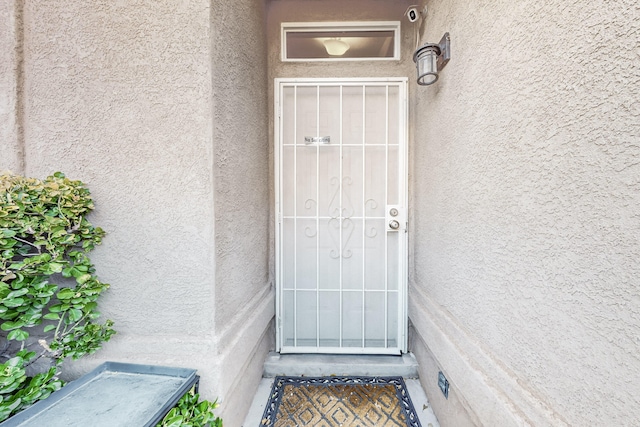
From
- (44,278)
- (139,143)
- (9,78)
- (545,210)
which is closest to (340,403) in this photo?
(545,210)

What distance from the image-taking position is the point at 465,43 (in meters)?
1.86

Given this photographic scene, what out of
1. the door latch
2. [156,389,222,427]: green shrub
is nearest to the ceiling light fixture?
the door latch

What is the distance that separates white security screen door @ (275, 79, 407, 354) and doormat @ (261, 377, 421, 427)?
1.21ft

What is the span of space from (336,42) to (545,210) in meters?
3.02

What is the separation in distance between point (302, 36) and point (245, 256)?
2.85 m

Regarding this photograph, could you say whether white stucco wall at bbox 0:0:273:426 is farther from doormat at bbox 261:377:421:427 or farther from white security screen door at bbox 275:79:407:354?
white security screen door at bbox 275:79:407:354

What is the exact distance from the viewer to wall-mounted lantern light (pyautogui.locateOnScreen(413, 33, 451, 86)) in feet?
6.95

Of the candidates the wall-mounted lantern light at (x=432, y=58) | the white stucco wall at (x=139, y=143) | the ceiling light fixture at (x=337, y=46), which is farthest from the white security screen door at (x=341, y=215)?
the white stucco wall at (x=139, y=143)

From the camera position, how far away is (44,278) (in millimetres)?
1631

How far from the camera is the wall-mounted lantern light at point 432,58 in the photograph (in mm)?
2119

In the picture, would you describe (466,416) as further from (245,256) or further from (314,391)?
(245,256)

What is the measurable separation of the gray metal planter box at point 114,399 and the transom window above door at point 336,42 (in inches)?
136

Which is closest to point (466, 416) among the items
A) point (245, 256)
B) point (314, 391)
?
point (314, 391)

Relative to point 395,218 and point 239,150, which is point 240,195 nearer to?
point 239,150
